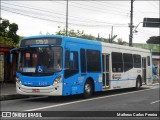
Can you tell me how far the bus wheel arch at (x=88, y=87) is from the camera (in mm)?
17816

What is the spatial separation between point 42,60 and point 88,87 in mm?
3309

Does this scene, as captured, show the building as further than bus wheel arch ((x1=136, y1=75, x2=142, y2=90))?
Yes

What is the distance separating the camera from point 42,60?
15914 mm

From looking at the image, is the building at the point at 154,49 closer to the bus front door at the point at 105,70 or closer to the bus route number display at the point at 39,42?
the bus front door at the point at 105,70

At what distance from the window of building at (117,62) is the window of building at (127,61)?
54cm

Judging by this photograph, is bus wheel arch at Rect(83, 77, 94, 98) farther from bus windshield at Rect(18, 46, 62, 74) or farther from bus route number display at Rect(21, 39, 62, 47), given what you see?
bus route number display at Rect(21, 39, 62, 47)

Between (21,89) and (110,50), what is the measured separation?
646 centimetres

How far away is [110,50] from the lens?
20750 millimetres

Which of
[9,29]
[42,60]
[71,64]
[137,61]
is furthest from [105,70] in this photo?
[9,29]

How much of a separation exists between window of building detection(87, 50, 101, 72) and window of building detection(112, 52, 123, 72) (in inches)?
73.1

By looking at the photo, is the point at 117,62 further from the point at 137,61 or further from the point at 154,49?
the point at 154,49

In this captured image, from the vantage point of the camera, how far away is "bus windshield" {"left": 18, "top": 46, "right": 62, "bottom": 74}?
15.9 m

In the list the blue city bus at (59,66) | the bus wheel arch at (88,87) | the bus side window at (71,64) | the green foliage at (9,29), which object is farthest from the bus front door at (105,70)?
the green foliage at (9,29)

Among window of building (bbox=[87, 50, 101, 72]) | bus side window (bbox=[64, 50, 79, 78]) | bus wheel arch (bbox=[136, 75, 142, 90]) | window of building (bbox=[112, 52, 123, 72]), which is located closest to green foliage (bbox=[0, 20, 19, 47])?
bus wheel arch (bbox=[136, 75, 142, 90])
